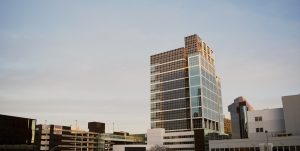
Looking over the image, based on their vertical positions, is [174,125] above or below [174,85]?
below

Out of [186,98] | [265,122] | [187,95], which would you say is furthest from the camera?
[187,95]

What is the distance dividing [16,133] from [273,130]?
284ft

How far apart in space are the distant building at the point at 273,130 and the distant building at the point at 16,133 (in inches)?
2426

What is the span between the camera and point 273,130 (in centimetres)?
11619

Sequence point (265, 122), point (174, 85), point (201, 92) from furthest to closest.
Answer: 1. point (174, 85)
2. point (201, 92)
3. point (265, 122)

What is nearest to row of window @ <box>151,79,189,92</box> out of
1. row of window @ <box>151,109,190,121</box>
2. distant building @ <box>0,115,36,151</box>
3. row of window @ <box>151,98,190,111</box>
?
row of window @ <box>151,98,190,111</box>

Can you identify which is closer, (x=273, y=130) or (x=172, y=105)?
(x=273, y=130)

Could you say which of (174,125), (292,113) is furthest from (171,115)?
(292,113)

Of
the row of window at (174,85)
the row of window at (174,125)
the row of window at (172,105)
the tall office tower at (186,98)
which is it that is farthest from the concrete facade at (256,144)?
the row of window at (174,85)

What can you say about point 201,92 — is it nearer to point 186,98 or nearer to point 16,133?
point 186,98

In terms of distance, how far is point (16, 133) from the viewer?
92875mm

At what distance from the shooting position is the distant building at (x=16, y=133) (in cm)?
8906

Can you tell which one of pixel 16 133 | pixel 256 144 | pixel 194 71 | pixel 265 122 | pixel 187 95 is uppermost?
pixel 194 71

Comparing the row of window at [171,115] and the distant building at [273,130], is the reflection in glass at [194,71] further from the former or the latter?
the distant building at [273,130]
